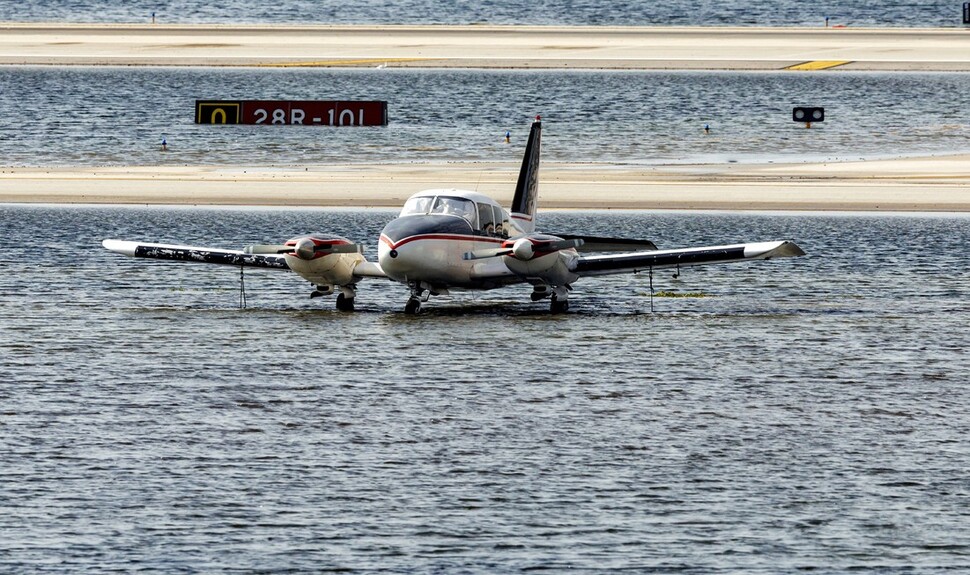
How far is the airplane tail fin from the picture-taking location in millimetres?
54500

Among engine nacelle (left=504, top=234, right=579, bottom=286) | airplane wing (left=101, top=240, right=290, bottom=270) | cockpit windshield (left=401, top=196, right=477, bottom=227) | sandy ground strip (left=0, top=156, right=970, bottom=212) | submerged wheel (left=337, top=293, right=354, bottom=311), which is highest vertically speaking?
cockpit windshield (left=401, top=196, right=477, bottom=227)

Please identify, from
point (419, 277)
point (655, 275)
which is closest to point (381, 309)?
point (419, 277)

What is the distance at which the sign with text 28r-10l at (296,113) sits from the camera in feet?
398

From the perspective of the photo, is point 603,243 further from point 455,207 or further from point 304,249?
point 304,249

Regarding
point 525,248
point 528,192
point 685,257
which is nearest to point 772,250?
point 685,257

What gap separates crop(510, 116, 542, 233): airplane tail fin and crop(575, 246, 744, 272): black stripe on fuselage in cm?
556

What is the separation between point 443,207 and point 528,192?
25.2 ft

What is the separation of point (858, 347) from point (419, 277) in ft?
40.5

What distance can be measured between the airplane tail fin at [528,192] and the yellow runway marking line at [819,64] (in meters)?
108

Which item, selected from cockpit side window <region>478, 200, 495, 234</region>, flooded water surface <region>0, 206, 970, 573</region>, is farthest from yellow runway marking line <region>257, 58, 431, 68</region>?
cockpit side window <region>478, 200, 495, 234</region>

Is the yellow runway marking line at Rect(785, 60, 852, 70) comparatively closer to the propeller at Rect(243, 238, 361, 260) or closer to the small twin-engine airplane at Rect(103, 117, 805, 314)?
the small twin-engine airplane at Rect(103, 117, 805, 314)

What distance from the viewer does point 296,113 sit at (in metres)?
123

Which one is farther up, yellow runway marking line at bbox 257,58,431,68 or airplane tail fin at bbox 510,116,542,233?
airplane tail fin at bbox 510,116,542,233

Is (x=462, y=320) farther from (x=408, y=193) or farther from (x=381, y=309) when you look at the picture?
(x=408, y=193)
